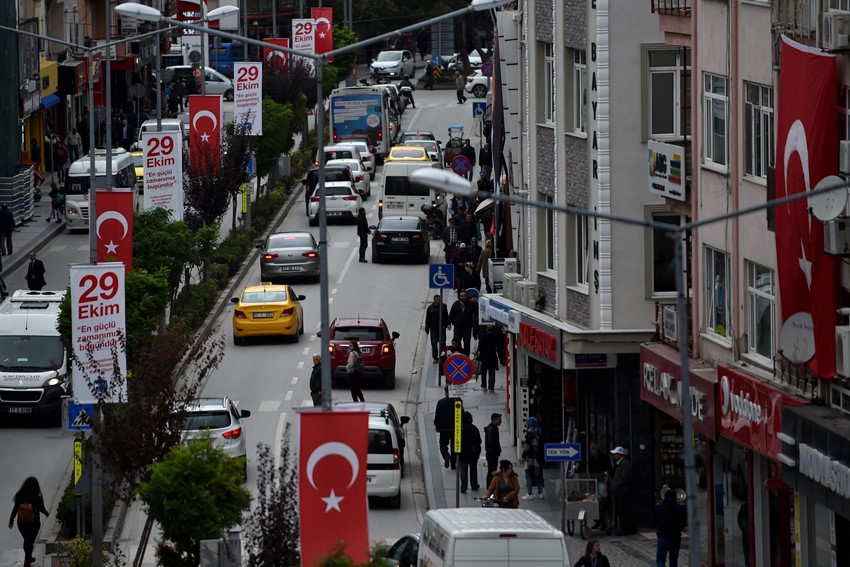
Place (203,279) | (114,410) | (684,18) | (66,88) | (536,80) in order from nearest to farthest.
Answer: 1. (114,410)
2. (684,18)
3. (536,80)
4. (203,279)
5. (66,88)

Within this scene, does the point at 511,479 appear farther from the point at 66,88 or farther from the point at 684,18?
the point at 66,88

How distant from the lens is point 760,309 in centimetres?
2594

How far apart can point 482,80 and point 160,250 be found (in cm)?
5967

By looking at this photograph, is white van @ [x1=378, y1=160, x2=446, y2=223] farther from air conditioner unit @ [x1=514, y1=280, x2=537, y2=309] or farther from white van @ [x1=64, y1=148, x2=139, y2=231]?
air conditioner unit @ [x1=514, y1=280, x2=537, y2=309]

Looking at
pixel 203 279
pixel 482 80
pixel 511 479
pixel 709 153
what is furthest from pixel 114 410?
pixel 482 80

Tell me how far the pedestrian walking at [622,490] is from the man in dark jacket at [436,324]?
1119 centimetres

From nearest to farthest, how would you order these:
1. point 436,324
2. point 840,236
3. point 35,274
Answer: point 840,236
point 436,324
point 35,274

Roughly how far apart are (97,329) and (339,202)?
117 ft

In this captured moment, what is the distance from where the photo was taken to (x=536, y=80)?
117ft

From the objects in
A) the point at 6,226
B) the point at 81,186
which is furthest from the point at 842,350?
the point at 81,186

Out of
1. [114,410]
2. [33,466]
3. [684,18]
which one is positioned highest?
[684,18]

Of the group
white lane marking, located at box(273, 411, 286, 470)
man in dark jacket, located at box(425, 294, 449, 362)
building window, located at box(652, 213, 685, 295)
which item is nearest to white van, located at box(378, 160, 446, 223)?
man in dark jacket, located at box(425, 294, 449, 362)

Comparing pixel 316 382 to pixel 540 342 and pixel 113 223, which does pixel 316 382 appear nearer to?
pixel 540 342

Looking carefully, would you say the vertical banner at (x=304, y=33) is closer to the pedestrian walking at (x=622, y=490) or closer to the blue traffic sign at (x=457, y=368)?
the blue traffic sign at (x=457, y=368)
